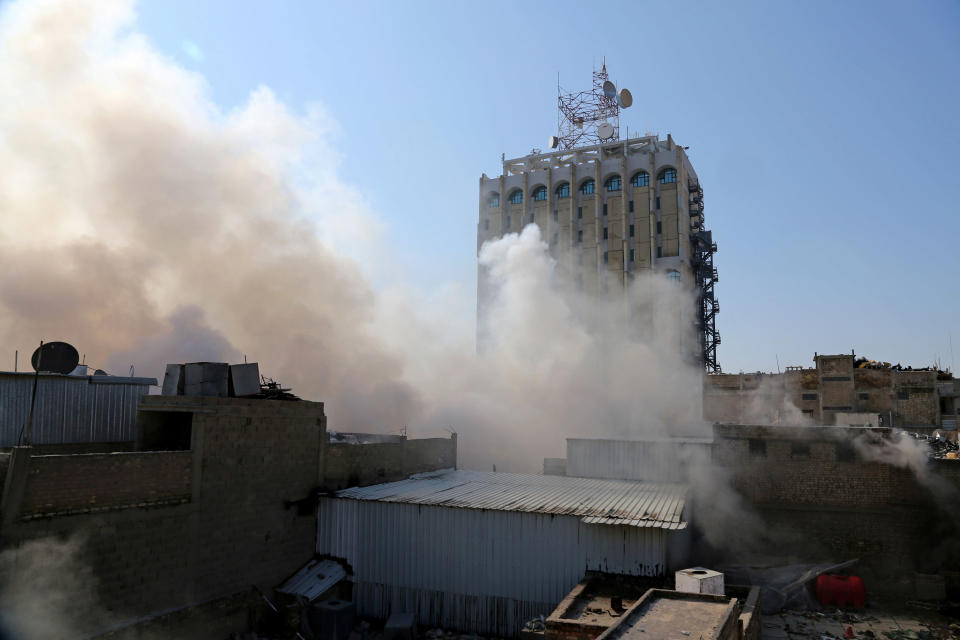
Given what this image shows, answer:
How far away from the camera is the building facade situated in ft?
172

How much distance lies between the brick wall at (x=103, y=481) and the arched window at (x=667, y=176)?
45.6 metres

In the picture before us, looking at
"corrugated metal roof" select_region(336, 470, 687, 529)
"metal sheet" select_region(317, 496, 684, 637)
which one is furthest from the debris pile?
"metal sheet" select_region(317, 496, 684, 637)

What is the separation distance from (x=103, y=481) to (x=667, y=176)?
4787cm

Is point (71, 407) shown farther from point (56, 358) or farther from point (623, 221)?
point (623, 221)

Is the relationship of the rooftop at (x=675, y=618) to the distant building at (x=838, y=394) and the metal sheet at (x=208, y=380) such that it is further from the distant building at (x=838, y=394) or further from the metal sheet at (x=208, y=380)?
the distant building at (x=838, y=394)

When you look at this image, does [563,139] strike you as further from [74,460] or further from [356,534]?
[74,460]

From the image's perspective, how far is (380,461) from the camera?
23.4m

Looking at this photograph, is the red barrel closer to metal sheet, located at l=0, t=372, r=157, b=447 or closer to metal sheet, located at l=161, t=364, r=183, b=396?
metal sheet, located at l=161, t=364, r=183, b=396

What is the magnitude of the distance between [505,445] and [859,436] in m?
Answer: 24.8

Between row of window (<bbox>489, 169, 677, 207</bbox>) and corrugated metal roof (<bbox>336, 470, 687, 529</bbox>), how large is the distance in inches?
1340

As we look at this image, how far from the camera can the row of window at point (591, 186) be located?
2094 inches

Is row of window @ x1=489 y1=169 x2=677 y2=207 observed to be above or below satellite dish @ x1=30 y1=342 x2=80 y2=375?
above

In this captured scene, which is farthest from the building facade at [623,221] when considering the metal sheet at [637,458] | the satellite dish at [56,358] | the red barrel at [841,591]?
the satellite dish at [56,358]

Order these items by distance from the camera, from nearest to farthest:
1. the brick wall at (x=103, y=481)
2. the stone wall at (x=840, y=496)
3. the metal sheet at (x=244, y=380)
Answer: the brick wall at (x=103, y=481) < the metal sheet at (x=244, y=380) < the stone wall at (x=840, y=496)
